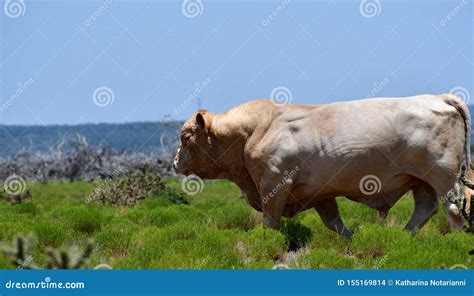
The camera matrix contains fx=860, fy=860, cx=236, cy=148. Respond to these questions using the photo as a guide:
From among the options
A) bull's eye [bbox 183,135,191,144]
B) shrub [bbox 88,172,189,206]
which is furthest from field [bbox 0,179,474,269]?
shrub [bbox 88,172,189,206]

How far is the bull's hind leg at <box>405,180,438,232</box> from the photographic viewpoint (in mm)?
12734

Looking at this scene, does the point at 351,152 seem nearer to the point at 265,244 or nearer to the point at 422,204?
the point at 422,204

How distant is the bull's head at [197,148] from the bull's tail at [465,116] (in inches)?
154

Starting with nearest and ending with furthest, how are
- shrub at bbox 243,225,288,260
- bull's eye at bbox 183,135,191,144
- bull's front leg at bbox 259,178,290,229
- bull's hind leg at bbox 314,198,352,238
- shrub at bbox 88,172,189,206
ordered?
1. shrub at bbox 243,225,288,260
2. bull's front leg at bbox 259,178,290,229
3. bull's hind leg at bbox 314,198,352,238
4. bull's eye at bbox 183,135,191,144
5. shrub at bbox 88,172,189,206

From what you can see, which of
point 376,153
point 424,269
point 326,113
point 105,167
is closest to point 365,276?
point 424,269

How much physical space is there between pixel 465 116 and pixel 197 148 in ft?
14.5

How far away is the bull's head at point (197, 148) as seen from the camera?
14125 millimetres

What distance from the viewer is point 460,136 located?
12.3 meters

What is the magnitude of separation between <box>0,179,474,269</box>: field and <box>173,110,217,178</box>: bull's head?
1.26 meters

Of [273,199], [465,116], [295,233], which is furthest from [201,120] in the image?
[465,116]

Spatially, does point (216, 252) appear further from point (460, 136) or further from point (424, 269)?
point (460, 136)

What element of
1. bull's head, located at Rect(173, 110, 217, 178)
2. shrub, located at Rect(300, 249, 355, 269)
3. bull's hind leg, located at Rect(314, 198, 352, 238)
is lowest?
bull's hind leg, located at Rect(314, 198, 352, 238)

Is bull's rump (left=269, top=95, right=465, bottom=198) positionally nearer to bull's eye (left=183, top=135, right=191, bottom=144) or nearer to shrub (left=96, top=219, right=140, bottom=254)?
bull's eye (left=183, top=135, right=191, bottom=144)

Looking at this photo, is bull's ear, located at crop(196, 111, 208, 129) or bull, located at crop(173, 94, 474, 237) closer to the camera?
bull, located at crop(173, 94, 474, 237)
